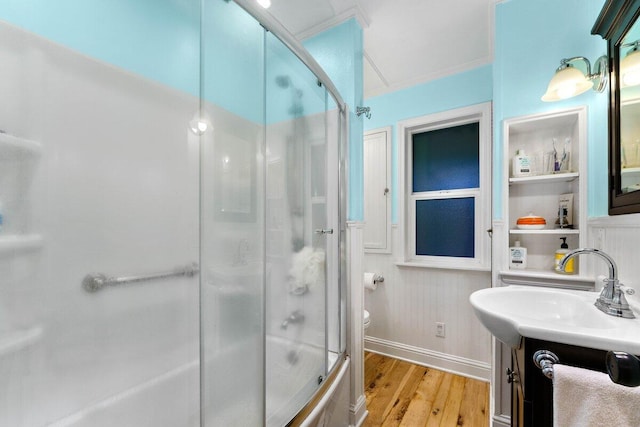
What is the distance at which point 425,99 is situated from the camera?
2385 millimetres

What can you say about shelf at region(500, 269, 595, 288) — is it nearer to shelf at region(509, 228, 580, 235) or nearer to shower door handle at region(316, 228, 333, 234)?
shelf at region(509, 228, 580, 235)

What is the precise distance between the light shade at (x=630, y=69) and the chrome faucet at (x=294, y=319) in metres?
1.76

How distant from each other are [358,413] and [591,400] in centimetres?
131

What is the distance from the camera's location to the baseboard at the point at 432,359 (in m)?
2.10

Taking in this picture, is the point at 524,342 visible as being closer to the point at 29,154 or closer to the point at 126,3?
the point at 29,154

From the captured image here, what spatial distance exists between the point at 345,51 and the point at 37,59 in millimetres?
1472

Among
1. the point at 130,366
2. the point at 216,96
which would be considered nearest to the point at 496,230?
the point at 216,96

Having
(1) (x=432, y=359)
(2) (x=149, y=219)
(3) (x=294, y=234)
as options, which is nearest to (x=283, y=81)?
(3) (x=294, y=234)

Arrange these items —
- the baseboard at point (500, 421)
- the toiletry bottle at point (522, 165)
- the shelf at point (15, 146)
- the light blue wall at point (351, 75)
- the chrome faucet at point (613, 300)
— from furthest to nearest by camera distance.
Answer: the light blue wall at point (351, 75) → the toiletry bottle at point (522, 165) → the baseboard at point (500, 421) → the chrome faucet at point (613, 300) → the shelf at point (15, 146)

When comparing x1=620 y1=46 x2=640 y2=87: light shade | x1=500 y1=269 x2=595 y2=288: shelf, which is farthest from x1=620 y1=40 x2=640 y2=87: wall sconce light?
x1=500 y1=269 x2=595 y2=288: shelf

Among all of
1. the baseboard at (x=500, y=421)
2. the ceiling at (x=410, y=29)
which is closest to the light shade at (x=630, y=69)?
the ceiling at (x=410, y=29)

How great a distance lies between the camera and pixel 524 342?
2.99ft

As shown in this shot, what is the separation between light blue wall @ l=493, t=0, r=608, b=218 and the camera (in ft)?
4.64

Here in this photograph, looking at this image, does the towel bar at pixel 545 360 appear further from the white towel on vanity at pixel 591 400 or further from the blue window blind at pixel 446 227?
the blue window blind at pixel 446 227
